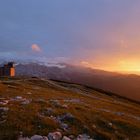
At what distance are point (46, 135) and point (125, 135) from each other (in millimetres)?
8289

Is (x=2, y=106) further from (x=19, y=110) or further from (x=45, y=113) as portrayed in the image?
(x=45, y=113)

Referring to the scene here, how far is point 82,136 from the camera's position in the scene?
19.9 m

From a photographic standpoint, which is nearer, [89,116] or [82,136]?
[82,136]

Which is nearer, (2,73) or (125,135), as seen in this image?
(125,135)

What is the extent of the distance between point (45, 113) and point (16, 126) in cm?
557

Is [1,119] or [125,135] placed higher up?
[1,119]

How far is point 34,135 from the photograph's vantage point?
1828 centimetres

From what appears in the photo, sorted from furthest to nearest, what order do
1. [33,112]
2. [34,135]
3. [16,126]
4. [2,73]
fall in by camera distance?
[2,73], [33,112], [16,126], [34,135]

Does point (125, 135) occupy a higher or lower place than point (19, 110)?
lower

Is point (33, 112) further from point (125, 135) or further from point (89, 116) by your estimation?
point (125, 135)

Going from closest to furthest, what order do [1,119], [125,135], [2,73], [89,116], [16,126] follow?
[16,126] → [1,119] → [125,135] → [89,116] → [2,73]

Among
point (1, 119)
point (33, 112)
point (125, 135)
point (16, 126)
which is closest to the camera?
point (16, 126)

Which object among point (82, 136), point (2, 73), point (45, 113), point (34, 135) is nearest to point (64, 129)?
point (82, 136)

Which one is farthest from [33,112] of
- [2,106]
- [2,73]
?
[2,73]
